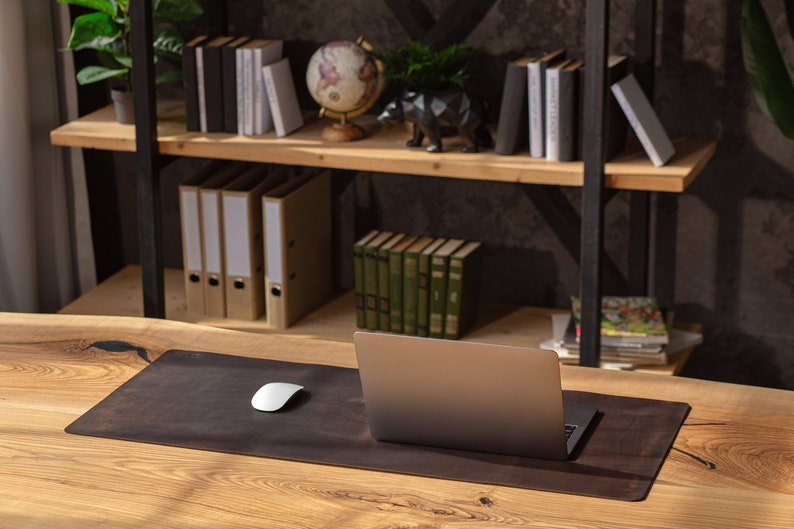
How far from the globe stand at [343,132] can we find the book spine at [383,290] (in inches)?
11.9

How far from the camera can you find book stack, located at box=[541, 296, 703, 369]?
274cm

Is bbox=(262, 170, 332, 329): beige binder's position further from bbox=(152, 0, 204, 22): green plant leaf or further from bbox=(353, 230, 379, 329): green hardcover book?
bbox=(152, 0, 204, 22): green plant leaf

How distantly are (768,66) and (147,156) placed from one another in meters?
1.46

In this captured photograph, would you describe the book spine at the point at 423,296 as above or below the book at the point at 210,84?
below

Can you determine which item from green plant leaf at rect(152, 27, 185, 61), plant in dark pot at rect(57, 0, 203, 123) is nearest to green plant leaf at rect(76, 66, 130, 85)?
plant in dark pot at rect(57, 0, 203, 123)

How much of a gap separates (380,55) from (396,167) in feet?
1.06

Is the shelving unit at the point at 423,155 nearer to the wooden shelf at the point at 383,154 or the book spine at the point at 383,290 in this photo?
the wooden shelf at the point at 383,154

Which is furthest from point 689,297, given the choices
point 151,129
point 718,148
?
point 151,129

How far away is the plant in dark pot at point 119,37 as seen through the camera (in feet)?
9.53

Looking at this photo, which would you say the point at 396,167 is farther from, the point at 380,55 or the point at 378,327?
the point at 378,327

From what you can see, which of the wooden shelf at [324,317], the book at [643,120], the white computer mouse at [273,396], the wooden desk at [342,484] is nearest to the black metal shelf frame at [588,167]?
the book at [643,120]

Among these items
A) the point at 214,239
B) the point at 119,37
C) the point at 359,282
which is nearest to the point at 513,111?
the point at 359,282

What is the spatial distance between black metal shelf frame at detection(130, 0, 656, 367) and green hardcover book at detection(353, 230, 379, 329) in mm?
475

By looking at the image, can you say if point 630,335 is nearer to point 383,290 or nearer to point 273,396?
point 383,290
